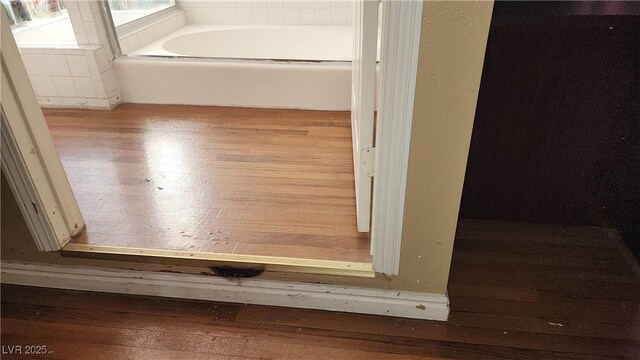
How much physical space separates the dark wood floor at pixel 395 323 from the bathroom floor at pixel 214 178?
0.64ft

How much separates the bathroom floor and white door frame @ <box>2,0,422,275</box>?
0.13 metres

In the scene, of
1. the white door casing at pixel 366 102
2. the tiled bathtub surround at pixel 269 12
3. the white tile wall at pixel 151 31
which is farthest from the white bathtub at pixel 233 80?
the white door casing at pixel 366 102

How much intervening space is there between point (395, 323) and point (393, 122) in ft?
2.05

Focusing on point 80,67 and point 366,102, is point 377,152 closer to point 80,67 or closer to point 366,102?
point 366,102

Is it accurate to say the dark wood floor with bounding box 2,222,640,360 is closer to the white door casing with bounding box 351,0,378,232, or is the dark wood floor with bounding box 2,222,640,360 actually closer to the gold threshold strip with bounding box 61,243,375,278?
the gold threshold strip with bounding box 61,243,375,278

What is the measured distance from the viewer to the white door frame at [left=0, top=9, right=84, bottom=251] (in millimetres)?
1163

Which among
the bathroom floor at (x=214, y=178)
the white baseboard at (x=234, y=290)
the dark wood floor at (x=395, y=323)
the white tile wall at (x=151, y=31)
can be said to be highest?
the white tile wall at (x=151, y=31)

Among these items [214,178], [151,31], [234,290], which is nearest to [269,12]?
[151,31]

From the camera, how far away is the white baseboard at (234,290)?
4.24ft

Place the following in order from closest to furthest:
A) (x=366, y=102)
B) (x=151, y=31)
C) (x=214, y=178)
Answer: (x=366, y=102) < (x=214, y=178) < (x=151, y=31)

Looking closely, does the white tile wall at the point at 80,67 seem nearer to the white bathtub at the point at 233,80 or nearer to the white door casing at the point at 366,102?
the white bathtub at the point at 233,80

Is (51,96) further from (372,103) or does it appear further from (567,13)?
(567,13)

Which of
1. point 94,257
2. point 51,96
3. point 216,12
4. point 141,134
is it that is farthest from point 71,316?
point 216,12

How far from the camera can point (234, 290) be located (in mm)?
1363
